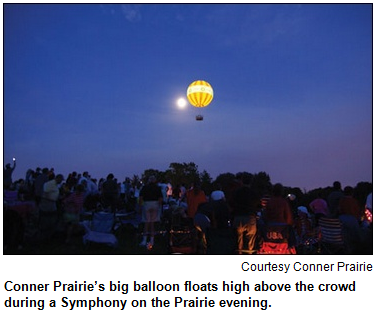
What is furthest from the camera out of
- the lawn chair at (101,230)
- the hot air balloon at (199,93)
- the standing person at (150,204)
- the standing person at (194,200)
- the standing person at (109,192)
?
the hot air balloon at (199,93)

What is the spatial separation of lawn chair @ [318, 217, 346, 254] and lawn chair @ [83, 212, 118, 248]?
4.19 metres

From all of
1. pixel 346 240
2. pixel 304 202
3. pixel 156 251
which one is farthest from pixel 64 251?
pixel 304 202

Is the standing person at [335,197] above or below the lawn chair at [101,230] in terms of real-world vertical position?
above

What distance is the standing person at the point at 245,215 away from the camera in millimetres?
5512

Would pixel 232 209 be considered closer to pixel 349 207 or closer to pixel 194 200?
pixel 194 200

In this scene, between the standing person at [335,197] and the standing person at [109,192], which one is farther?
the standing person at [109,192]

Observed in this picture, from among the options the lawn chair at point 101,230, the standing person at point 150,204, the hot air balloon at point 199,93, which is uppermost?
the hot air balloon at point 199,93

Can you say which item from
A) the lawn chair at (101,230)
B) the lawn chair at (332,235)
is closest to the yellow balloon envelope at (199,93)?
the lawn chair at (101,230)

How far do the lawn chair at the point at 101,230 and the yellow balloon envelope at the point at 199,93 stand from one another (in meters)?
4.75

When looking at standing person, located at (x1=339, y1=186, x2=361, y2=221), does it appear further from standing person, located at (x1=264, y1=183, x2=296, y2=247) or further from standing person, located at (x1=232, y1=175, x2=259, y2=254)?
standing person, located at (x1=232, y1=175, x2=259, y2=254)

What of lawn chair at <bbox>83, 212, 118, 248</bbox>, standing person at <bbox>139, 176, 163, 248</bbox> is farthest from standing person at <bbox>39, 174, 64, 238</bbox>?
standing person at <bbox>139, 176, 163, 248</bbox>

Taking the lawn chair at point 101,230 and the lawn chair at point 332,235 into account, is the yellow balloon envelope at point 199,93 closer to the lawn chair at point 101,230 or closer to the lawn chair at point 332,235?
the lawn chair at point 101,230

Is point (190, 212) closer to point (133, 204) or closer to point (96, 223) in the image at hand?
point (96, 223)

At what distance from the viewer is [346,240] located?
4.92m
